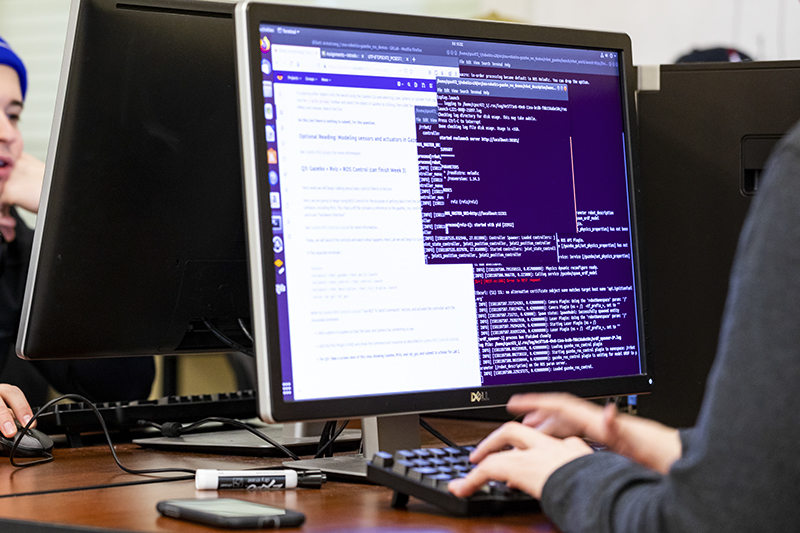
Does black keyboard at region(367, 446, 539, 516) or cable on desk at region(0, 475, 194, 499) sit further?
cable on desk at region(0, 475, 194, 499)

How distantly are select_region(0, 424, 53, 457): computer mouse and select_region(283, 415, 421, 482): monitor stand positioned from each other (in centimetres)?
34

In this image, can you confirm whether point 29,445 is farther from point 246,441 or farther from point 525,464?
point 525,464

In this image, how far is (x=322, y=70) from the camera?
0.84 m

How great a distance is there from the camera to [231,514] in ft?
2.08

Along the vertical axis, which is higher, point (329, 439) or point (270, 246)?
point (270, 246)

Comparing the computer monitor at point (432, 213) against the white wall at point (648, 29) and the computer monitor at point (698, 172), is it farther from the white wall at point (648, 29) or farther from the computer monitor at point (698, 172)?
the white wall at point (648, 29)

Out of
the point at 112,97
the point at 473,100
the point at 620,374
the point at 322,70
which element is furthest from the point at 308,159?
the point at 620,374

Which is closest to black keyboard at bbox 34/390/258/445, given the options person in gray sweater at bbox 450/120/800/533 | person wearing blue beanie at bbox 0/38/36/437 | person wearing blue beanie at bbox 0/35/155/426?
person wearing blue beanie at bbox 0/35/155/426

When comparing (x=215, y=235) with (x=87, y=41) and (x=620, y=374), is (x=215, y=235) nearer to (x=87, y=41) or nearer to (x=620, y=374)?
(x=87, y=41)

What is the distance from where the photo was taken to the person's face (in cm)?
196

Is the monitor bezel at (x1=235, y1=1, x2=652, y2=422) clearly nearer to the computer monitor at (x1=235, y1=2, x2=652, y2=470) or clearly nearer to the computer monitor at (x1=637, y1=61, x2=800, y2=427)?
the computer monitor at (x1=235, y1=2, x2=652, y2=470)

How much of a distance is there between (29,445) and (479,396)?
56cm

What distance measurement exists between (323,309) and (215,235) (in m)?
Result: 0.33

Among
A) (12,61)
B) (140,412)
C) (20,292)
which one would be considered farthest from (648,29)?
(140,412)
